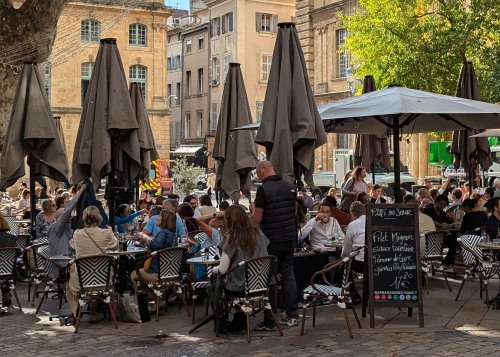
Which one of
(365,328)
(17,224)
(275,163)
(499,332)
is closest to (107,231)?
(275,163)

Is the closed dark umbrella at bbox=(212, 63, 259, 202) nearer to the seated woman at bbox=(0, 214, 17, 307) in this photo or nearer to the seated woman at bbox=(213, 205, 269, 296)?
the seated woman at bbox=(0, 214, 17, 307)

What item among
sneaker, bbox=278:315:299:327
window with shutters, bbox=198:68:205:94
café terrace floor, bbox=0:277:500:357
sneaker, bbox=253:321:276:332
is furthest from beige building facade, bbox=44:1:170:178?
sneaker, bbox=253:321:276:332

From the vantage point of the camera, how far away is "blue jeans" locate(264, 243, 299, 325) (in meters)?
9.61

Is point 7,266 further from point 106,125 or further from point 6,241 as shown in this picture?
point 106,125

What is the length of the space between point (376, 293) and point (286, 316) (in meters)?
1.04

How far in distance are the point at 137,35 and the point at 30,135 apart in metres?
41.6

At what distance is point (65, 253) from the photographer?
1125 cm

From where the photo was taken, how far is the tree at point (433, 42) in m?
24.7

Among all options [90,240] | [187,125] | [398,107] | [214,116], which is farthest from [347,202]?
[187,125]

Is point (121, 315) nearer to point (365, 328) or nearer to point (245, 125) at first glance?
point (365, 328)

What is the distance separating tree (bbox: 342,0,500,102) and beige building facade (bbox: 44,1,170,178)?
24686 millimetres

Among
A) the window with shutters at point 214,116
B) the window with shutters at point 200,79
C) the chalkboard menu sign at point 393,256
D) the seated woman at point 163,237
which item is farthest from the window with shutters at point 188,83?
the chalkboard menu sign at point 393,256

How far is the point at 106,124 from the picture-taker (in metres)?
11.3

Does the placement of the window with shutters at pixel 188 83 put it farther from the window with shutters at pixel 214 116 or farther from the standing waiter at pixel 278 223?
the standing waiter at pixel 278 223
